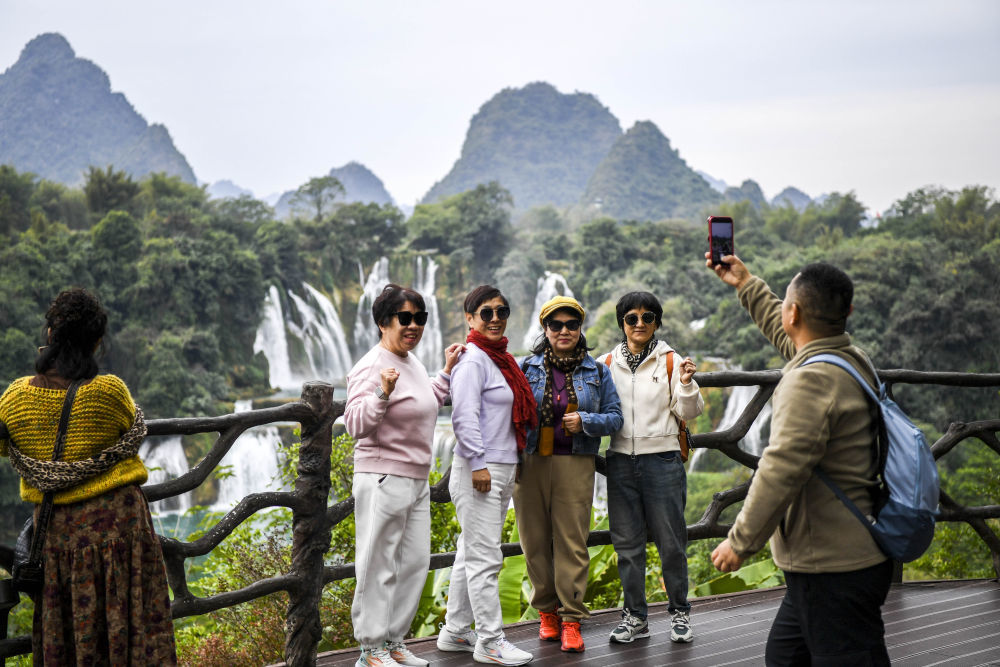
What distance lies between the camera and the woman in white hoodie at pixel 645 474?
9.57 ft

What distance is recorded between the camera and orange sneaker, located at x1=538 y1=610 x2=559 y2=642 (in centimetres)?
293

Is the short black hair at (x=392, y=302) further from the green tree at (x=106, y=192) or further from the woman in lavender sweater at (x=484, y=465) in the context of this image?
the green tree at (x=106, y=192)

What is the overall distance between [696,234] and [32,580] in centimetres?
3861

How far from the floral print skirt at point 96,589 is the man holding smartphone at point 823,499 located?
133cm

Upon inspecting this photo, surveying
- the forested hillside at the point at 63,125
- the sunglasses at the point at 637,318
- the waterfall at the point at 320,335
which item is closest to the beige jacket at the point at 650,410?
the sunglasses at the point at 637,318

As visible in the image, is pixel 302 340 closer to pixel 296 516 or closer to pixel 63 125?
pixel 296 516

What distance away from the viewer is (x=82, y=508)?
203 cm

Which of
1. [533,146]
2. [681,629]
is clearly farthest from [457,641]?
[533,146]

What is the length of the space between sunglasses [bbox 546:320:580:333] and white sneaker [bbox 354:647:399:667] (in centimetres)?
113

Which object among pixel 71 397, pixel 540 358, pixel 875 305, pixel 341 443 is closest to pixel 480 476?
pixel 540 358

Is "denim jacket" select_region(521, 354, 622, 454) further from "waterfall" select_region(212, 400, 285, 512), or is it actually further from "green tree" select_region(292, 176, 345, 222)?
"green tree" select_region(292, 176, 345, 222)

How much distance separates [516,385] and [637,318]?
18.9 inches

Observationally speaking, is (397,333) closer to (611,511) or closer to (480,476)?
(480,476)

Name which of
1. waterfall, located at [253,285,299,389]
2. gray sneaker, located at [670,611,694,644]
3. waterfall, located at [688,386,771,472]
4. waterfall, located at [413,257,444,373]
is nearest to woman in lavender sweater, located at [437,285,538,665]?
gray sneaker, located at [670,611,694,644]
